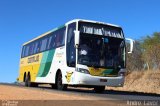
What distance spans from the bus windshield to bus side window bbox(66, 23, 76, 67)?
1.66ft

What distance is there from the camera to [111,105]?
15.6 m

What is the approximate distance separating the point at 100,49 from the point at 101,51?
0.13 meters

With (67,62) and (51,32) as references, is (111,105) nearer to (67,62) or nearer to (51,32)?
(67,62)

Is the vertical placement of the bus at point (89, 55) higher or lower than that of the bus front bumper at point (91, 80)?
higher

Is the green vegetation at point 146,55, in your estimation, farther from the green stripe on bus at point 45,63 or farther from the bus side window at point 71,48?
the bus side window at point 71,48

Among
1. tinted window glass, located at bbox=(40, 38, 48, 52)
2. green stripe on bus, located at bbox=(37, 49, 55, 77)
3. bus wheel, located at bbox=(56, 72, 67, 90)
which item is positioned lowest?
bus wheel, located at bbox=(56, 72, 67, 90)

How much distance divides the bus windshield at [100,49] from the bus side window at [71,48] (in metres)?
0.51

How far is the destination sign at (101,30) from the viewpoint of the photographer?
25.1 meters

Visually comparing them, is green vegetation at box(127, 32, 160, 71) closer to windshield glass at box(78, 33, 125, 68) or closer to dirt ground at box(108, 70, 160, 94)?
dirt ground at box(108, 70, 160, 94)

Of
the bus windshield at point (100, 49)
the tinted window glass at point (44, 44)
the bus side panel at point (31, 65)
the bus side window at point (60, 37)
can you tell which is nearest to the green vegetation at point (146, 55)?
the bus side panel at point (31, 65)

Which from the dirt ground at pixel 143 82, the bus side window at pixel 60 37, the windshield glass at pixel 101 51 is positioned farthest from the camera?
the dirt ground at pixel 143 82

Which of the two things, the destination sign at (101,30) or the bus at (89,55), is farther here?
the destination sign at (101,30)

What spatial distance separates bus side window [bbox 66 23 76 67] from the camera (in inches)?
982

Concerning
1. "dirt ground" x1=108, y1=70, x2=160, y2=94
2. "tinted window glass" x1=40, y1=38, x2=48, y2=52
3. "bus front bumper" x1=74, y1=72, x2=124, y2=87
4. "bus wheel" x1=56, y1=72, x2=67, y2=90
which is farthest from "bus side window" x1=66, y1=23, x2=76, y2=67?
"dirt ground" x1=108, y1=70, x2=160, y2=94
